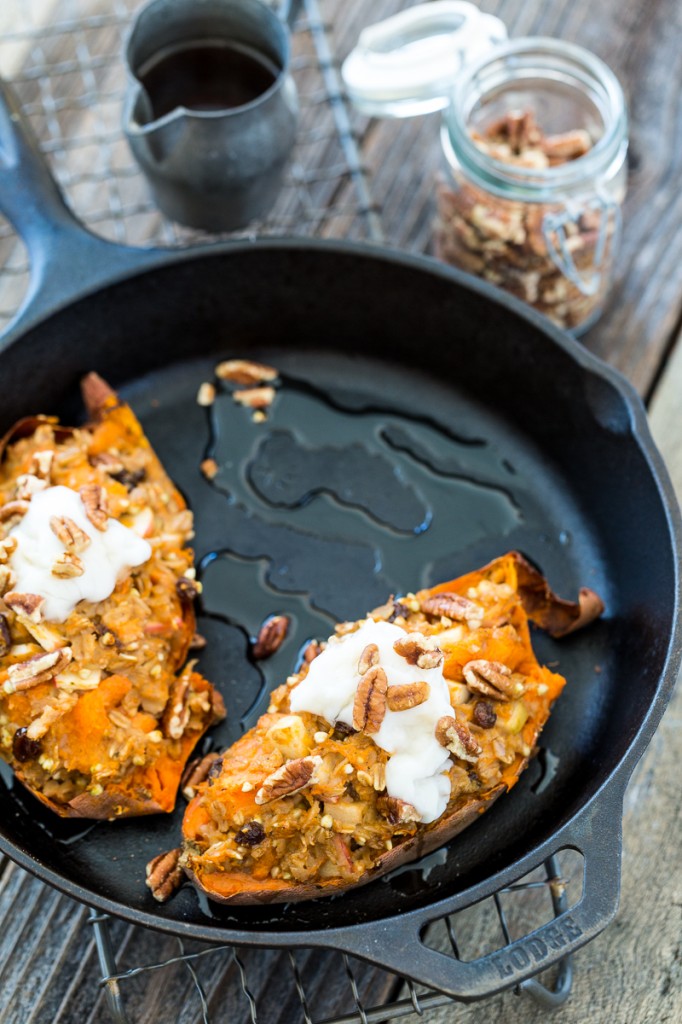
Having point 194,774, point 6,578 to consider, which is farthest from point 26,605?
point 194,774

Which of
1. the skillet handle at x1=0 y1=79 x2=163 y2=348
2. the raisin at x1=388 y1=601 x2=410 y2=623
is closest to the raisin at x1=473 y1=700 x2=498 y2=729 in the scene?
the raisin at x1=388 y1=601 x2=410 y2=623

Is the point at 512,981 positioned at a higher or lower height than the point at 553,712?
higher

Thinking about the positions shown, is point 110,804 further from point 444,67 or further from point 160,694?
point 444,67

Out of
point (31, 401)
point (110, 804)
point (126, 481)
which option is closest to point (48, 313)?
point (31, 401)

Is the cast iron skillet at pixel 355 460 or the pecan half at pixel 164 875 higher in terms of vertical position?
the cast iron skillet at pixel 355 460

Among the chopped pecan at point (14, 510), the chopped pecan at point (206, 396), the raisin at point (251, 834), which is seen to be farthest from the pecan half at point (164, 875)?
the chopped pecan at point (206, 396)

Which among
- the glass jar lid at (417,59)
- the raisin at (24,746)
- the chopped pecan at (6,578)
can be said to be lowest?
the raisin at (24,746)

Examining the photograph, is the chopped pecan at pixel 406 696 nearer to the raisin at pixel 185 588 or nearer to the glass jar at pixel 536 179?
the raisin at pixel 185 588
